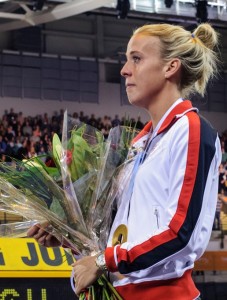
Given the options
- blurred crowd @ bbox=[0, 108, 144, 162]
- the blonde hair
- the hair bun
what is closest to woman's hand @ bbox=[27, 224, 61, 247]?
the blonde hair

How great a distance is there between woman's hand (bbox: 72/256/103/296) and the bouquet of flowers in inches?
2.3

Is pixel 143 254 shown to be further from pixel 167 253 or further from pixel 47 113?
pixel 47 113

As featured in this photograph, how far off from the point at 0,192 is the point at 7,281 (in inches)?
82.8

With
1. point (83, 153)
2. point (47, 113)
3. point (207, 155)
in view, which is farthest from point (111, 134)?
point (47, 113)

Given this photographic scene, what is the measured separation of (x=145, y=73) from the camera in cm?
207

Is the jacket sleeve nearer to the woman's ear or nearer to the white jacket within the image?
the white jacket

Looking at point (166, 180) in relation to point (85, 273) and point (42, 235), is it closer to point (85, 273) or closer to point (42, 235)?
point (85, 273)

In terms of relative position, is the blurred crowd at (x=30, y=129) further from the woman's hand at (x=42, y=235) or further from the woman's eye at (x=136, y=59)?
the woman's eye at (x=136, y=59)

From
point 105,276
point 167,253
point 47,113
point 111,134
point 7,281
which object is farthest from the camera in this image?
point 47,113

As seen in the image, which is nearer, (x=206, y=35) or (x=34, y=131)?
(x=206, y=35)

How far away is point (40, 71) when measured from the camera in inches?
839

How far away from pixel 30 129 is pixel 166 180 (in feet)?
55.2

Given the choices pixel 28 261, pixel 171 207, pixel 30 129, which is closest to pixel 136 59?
pixel 171 207

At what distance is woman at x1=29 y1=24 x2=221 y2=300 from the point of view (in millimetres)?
1872
